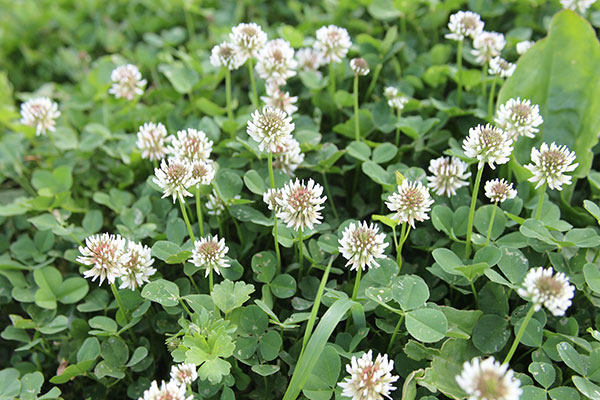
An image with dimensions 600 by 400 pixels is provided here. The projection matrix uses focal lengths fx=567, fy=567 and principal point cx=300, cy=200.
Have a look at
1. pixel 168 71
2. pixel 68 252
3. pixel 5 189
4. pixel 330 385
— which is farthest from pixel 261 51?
pixel 5 189

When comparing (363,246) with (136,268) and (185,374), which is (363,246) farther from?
(136,268)

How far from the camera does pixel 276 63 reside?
6.91ft

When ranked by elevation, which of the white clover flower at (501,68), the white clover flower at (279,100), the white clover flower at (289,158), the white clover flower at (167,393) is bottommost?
the white clover flower at (167,393)

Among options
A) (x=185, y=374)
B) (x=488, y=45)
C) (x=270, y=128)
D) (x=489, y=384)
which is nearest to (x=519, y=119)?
(x=488, y=45)

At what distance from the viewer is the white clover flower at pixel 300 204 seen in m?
1.62

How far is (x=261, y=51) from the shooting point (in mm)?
2127

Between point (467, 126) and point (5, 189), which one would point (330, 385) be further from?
point (5, 189)

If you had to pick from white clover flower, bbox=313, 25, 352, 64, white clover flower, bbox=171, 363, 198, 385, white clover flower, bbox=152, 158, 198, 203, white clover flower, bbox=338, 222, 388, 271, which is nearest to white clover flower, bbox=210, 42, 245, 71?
white clover flower, bbox=313, 25, 352, 64

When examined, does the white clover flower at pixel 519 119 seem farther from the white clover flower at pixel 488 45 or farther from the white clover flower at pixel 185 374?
the white clover flower at pixel 185 374

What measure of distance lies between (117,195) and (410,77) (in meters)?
1.33

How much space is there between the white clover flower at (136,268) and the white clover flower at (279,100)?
0.76m

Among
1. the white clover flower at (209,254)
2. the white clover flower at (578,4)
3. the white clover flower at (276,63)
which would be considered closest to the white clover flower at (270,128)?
the white clover flower at (209,254)

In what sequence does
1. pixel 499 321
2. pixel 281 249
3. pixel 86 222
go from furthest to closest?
pixel 86 222 → pixel 281 249 → pixel 499 321

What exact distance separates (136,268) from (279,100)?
2.76ft
